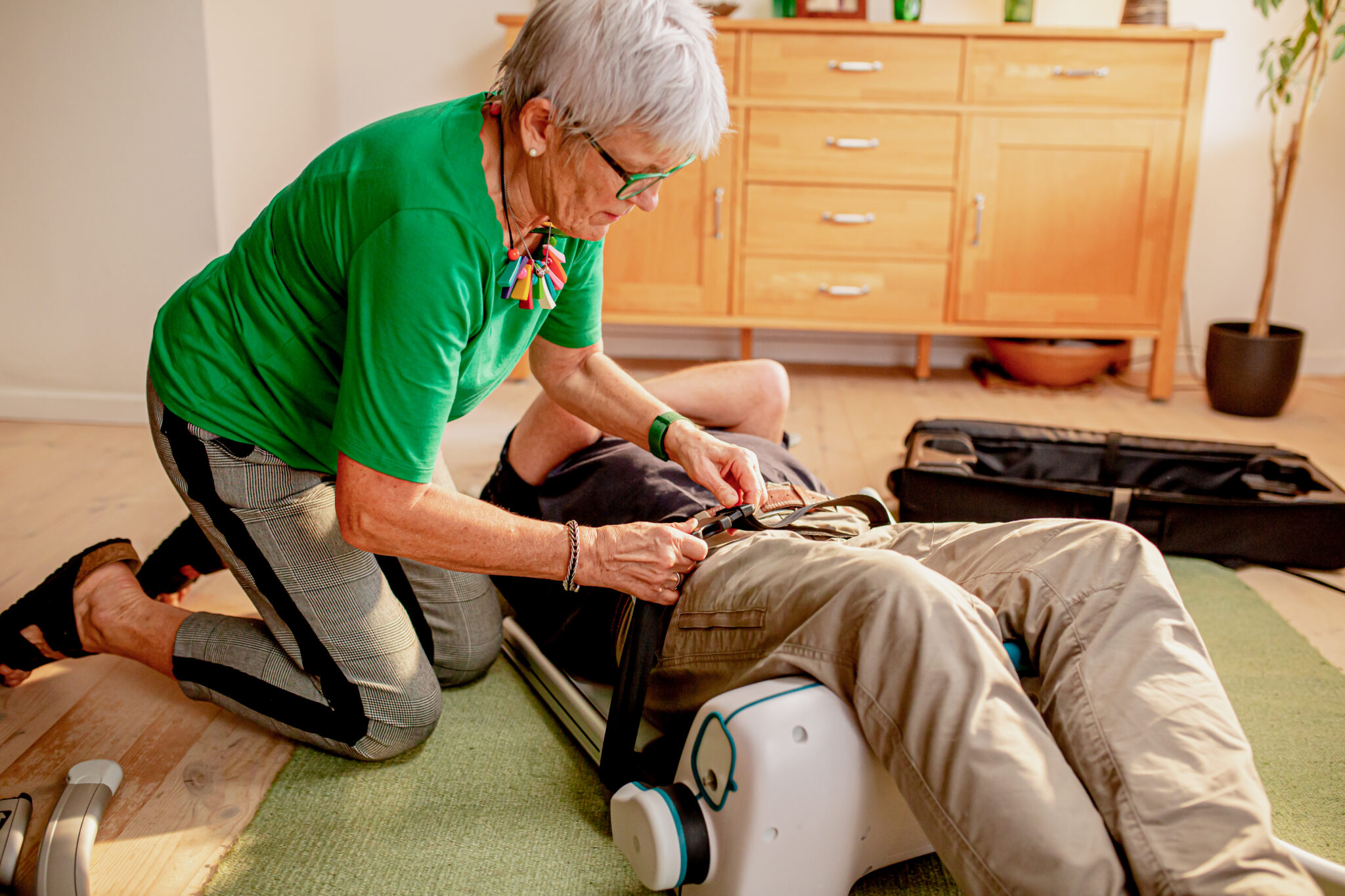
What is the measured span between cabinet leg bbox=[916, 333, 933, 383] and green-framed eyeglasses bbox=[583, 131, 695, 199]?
8.11 feet

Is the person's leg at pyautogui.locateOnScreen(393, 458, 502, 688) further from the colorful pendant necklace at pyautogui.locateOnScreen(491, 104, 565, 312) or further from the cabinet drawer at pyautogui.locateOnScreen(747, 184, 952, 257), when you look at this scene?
the cabinet drawer at pyautogui.locateOnScreen(747, 184, 952, 257)

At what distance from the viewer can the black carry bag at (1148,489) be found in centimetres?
191

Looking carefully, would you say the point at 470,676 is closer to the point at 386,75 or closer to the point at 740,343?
the point at 740,343

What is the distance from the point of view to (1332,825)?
1.22 m

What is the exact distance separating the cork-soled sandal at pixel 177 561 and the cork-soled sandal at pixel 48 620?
143 millimetres

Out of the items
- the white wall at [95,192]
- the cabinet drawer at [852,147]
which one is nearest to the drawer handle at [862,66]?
the cabinet drawer at [852,147]

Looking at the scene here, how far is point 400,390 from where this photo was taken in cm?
99

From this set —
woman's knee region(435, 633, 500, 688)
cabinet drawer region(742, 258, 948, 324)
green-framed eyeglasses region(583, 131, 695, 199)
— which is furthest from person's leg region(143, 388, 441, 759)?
cabinet drawer region(742, 258, 948, 324)

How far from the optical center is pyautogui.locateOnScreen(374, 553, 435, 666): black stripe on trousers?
1430 millimetres

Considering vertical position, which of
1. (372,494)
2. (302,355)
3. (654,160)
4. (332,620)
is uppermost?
(654,160)

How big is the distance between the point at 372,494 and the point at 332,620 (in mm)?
318

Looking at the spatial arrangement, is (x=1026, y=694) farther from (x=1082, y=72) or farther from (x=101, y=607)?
(x=1082, y=72)

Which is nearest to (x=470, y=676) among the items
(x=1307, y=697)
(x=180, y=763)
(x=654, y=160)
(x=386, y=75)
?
(x=180, y=763)

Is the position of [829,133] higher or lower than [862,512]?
higher
